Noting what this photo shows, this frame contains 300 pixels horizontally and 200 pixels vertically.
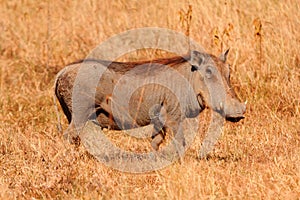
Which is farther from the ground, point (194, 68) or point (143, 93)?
point (194, 68)

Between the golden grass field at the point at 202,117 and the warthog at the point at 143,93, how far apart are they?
0.27m

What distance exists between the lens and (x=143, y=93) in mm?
5098

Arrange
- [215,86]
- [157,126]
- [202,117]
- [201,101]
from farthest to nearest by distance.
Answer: [202,117]
[157,126]
[201,101]
[215,86]

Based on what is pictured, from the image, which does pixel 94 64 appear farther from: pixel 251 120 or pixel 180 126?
pixel 251 120

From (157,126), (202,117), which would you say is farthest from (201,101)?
(202,117)

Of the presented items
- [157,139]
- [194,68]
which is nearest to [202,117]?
[157,139]

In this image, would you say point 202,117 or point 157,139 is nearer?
point 157,139

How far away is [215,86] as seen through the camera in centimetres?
484

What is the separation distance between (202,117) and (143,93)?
3.26ft

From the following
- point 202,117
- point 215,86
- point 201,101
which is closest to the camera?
point 215,86

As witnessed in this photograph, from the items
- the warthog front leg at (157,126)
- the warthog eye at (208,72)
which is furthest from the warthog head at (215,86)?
the warthog front leg at (157,126)

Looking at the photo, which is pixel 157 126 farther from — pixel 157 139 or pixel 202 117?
pixel 202 117

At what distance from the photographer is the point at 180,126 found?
5031 millimetres

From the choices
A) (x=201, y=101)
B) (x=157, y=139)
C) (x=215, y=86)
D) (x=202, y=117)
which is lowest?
(x=202, y=117)
